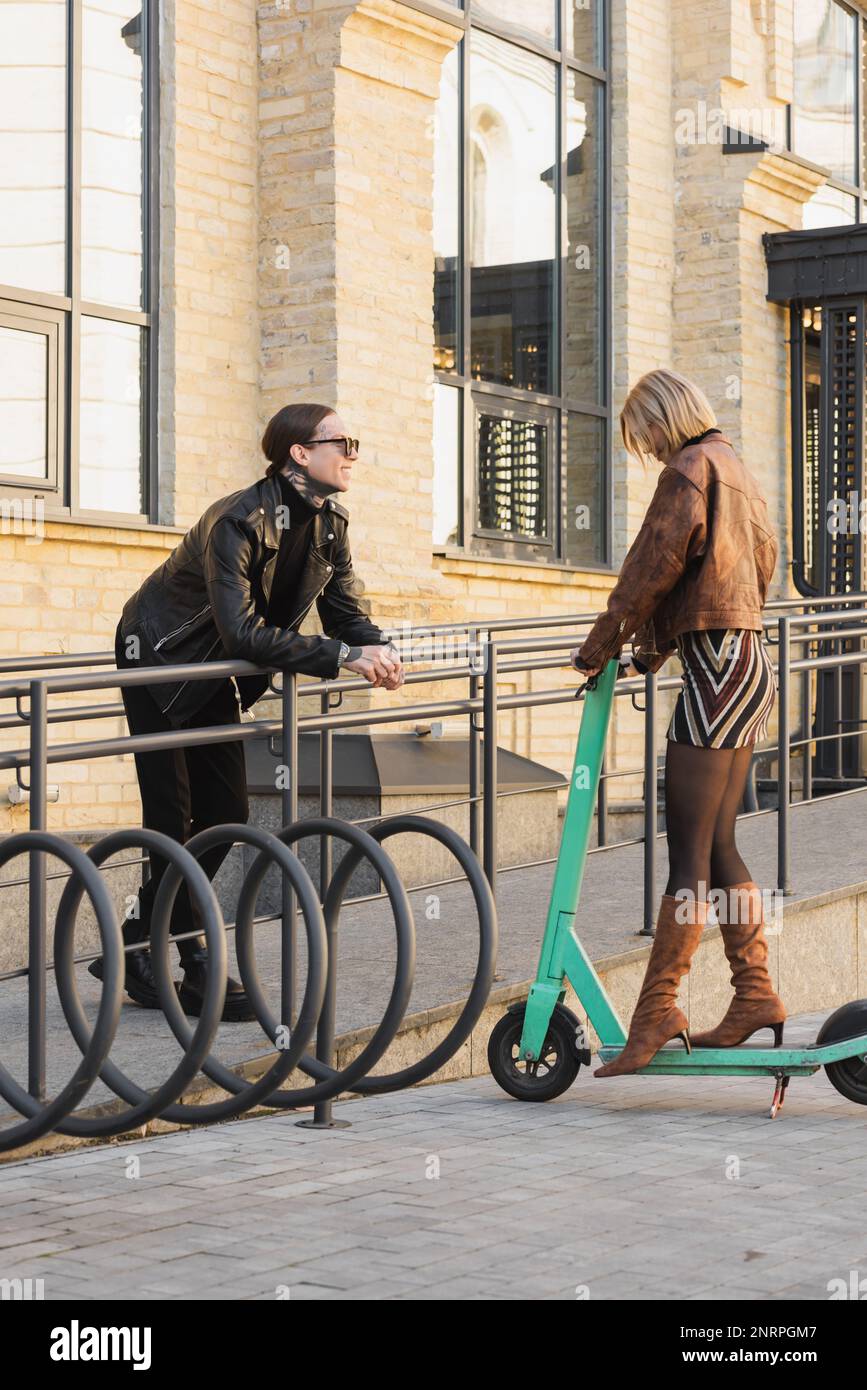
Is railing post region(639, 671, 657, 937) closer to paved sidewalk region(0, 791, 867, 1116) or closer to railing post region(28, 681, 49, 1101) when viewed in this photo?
paved sidewalk region(0, 791, 867, 1116)

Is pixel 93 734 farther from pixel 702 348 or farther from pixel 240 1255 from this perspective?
pixel 702 348

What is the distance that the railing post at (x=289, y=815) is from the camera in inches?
213

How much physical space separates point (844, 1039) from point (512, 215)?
919 cm

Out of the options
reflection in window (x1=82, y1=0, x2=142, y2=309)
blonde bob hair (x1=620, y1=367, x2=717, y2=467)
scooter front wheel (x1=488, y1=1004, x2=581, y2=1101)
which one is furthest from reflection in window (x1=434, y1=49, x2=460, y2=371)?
scooter front wheel (x1=488, y1=1004, x2=581, y2=1101)

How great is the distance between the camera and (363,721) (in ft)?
20.5

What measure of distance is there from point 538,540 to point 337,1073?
889cm

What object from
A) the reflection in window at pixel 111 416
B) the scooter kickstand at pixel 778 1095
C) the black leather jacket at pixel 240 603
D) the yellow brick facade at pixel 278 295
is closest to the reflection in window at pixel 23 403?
the reflection in window at pixel 111 416

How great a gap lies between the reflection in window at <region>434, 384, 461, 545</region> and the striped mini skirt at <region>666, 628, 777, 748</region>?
7.04 meters

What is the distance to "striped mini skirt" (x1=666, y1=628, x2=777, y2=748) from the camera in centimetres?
541

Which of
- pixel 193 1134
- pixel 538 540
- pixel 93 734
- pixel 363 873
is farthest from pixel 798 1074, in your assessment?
pixel 538 540

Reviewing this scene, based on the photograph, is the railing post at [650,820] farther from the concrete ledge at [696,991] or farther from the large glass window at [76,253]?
the large glass window at [76,253]

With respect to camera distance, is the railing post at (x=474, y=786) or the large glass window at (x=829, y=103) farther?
the large glass window at (x=829, y=103)

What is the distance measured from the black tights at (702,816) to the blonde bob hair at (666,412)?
0.88 meters

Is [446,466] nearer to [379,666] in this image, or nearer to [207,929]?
[379,666]
